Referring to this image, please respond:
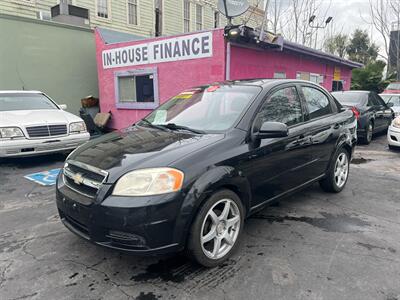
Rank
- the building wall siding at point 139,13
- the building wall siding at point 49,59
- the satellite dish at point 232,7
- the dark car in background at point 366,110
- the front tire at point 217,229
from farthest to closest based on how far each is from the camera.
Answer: the building wall siding at point 139,13 → the building wall siding at point 49,59 → the dark car in background at point 366,110 → the satellite dish at point 232,7 → the front tire at point 217,229

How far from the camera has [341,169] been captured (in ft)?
15.6

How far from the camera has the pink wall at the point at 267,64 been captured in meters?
7.96

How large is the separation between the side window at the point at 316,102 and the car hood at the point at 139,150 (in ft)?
5.46

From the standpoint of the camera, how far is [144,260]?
115 inches

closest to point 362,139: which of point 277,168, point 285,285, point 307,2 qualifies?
point 277,168

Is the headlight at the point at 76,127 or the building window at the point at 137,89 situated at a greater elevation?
the building window at the point at 137,89

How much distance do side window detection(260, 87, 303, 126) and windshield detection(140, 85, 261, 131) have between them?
0.65 ft

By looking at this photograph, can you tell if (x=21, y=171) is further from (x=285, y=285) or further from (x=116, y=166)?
(x=285, y=285)

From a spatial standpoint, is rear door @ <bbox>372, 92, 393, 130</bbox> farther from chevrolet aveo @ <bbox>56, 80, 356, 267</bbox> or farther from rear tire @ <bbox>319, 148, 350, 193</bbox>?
chevrolet aveo @ <bbox>56, 80, 356, 267</bbox>

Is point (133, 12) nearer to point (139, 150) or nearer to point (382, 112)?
point (382, 112)

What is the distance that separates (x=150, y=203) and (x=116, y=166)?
0.45m

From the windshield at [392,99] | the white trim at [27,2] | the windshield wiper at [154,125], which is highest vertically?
the white trim at [27,2]

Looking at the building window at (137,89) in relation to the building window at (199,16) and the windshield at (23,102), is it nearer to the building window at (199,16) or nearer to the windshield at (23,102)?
the windshield at (23,102)

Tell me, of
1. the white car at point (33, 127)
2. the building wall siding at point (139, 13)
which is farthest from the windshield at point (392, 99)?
the white car at point (33, 127)
